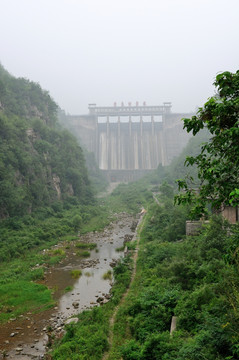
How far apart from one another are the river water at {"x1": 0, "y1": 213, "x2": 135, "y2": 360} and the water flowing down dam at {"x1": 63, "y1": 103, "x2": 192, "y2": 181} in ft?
164

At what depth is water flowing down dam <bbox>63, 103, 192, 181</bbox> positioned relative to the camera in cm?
6912

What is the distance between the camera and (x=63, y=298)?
11.2 meters

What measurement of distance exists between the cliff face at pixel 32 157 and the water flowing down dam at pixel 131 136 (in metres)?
29.1

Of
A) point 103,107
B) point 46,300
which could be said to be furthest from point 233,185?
point 103,107

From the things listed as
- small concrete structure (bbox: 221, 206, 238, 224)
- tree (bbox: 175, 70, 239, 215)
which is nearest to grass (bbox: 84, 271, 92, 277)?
small concrete structure (bbox: 221, 206, 238, 224)

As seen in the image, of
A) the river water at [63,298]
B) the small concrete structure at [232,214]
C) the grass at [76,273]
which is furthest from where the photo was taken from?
the grass at [76,273]

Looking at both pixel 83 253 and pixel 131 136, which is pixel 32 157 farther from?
pixel 131 136

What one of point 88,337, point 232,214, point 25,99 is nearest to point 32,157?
point 25,99

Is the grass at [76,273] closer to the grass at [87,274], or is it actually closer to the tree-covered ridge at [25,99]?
the grass at [87,274]

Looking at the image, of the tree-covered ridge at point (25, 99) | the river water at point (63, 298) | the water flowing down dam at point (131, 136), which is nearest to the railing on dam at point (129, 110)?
the water flowing down dam at point (131, 136)

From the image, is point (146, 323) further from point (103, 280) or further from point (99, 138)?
point (99, 138)

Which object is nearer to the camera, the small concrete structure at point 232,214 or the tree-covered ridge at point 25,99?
the small concrete structure at point 232,214

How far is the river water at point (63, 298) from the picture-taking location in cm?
814

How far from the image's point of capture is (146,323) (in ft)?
24.6
